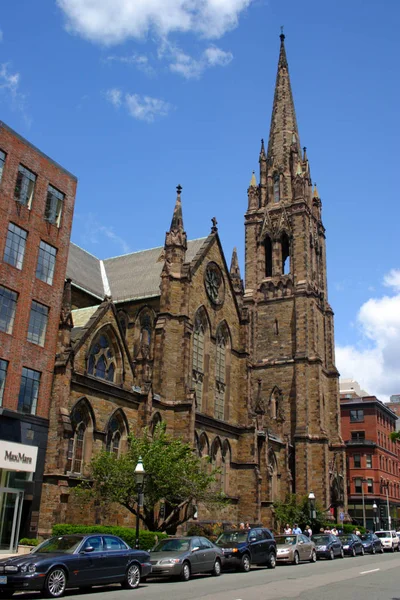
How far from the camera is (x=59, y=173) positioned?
3064 centimetres

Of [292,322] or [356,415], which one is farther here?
[356,415]

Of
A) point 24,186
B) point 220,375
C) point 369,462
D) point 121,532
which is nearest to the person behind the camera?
point 121,532

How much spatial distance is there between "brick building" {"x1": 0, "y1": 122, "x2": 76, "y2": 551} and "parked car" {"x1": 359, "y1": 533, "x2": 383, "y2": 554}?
19.7m

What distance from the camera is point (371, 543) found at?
36469mm

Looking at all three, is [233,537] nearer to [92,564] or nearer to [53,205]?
[92,564]

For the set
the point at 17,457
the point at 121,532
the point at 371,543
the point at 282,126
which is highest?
the point at 282,126

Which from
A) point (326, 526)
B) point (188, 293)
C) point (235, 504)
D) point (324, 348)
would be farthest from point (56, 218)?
point (324, 348)

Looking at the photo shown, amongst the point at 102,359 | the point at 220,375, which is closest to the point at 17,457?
the point at 102,359

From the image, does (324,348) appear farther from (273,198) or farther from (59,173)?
(59,173)

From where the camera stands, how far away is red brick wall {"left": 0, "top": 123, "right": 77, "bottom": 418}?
85.4ft

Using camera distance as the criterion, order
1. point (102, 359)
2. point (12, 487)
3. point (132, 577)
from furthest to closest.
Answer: point (102, 359)
point (12, 487)
point (132, 577)

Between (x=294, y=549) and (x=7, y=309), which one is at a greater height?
(x=7, y=309)

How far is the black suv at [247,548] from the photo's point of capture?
21.5 m

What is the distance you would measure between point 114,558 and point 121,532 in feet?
31.4
